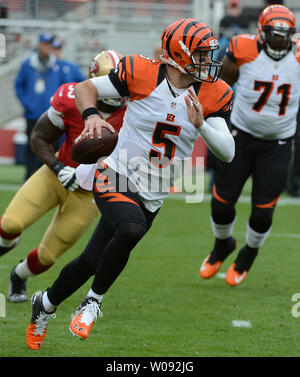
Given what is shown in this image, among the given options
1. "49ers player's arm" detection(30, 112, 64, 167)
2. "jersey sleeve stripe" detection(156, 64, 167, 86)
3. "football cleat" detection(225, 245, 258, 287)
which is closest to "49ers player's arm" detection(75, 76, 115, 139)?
"jersey sleeve stripe" detection(156, 64, 167, 86)

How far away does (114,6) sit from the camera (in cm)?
1612

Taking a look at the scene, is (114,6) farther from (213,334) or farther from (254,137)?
(213,334)

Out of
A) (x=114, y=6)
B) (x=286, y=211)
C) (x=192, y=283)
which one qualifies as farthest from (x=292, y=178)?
(x=114, y=6)

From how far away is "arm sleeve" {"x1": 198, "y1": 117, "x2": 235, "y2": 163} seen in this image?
12.4ft

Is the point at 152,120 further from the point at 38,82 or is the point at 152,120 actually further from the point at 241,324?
the point at 38,82

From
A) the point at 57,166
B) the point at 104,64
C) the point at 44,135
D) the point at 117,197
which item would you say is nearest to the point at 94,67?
the point at 104,64

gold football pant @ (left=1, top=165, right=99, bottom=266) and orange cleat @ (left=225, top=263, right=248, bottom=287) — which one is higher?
gold football pant @ (left=1, top=165, right=99, bottom=266)

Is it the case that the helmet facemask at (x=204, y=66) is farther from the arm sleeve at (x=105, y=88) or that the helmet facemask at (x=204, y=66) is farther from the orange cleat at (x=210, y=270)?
the orange cleat at (x=210, y=270)

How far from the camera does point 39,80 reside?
419 inches

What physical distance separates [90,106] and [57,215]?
1.21 metres

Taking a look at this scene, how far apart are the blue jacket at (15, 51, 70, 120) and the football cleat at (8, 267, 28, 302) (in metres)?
5.61

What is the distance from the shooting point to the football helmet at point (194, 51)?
3.87 metres

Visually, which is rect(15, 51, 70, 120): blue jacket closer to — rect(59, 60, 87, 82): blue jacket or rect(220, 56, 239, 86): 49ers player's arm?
rect(59, 60, 87, 82): blue jacket

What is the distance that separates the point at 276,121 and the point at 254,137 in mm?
197
